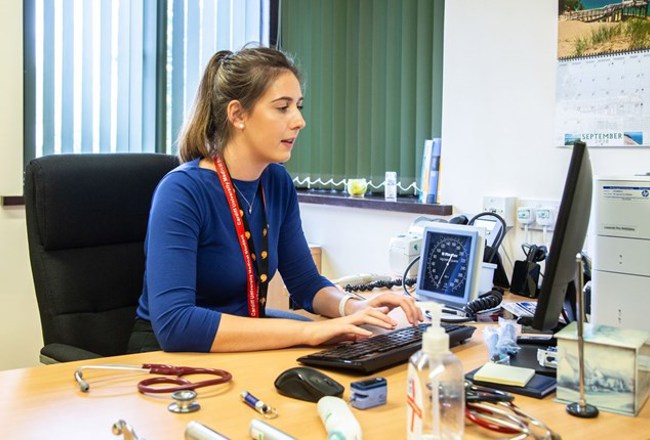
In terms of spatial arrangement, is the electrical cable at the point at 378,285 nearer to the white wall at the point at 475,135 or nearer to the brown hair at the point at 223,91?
the white wall at the point at 475,135

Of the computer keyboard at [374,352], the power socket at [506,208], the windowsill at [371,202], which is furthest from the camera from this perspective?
the windowsill at [371,202]

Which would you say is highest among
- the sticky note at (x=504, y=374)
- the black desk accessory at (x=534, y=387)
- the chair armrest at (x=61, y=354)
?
the sticky note at (x=504, y=374)

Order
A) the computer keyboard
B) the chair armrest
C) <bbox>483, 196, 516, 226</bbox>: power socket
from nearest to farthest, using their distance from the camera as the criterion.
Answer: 1. the computer keyboard
2. the chair armrest
3. <bbox>483, 196, 516, 226</bbox>: power socket

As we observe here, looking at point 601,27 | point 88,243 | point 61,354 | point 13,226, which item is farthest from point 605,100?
point 13,226

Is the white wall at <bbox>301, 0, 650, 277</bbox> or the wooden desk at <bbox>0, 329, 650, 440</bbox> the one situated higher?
the white wall at <bbox>301, 0, 650, 277</bbox>

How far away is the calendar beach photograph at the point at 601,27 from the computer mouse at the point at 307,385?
1.44m

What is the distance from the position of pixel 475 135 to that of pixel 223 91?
1.03 metres

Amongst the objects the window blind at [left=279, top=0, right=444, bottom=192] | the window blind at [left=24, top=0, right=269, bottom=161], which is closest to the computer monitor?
the window blind at [left=279, top=0, right=444, bottom=192]

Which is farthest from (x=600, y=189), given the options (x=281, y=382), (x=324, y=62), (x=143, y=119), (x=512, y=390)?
(x=143, y=119)

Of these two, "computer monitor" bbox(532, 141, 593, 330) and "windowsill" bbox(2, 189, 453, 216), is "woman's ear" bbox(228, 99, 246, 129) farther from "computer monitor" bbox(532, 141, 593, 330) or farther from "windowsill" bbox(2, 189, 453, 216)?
"windowsill" bbox(2, 189, 453, 216)

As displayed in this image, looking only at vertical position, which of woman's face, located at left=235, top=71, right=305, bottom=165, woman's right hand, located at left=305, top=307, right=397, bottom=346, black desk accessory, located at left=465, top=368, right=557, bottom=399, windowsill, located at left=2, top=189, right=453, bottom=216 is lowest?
black desk accessory, located at left=465, top=368, right=557, bottom=399

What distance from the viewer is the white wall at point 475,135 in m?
2.26

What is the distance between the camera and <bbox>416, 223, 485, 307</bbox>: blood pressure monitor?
6.15ft

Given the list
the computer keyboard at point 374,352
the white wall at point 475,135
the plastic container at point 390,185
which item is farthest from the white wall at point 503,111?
the computer keyboard at point 374,352
